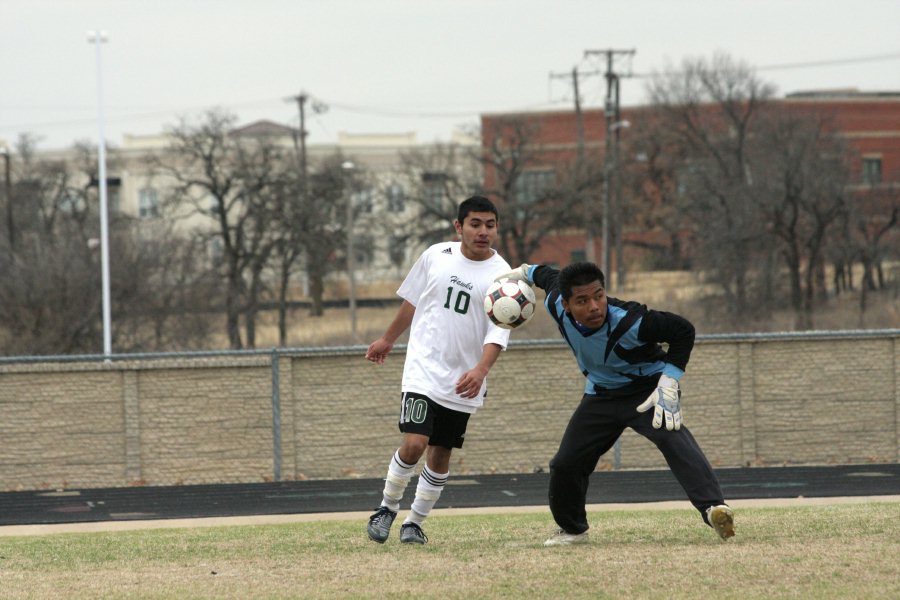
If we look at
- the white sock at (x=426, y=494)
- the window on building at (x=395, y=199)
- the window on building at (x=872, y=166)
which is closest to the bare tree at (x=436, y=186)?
the window on building at (x=395, y=199)

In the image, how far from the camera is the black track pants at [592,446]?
24.8 feet

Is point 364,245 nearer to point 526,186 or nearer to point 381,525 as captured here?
point 526,186

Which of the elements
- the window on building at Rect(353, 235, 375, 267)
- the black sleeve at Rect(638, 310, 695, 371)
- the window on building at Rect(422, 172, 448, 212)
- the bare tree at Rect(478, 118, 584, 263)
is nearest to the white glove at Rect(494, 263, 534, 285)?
the black sleeve at Rect(638, 310, 695, 371)

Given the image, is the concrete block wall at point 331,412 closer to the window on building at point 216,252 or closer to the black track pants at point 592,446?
the black track pants at point 592,446

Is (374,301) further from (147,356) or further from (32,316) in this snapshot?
(147,356)

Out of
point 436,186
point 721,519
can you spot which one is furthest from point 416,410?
point 436,186

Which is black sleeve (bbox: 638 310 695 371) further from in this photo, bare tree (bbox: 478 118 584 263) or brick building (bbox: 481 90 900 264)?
brick building (bbox: 481 90 900 264)

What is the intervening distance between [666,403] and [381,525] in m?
2.00

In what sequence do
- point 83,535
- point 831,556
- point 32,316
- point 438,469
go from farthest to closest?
1. point 32,316
2. point 83,535
3. point 438,469
4. point 831,556

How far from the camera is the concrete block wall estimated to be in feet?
49.8

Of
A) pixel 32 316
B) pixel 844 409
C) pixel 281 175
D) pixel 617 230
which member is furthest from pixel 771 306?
pixel 844 409

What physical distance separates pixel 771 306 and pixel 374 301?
23.1 m

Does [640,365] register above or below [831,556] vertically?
above

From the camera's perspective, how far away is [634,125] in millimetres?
75250
